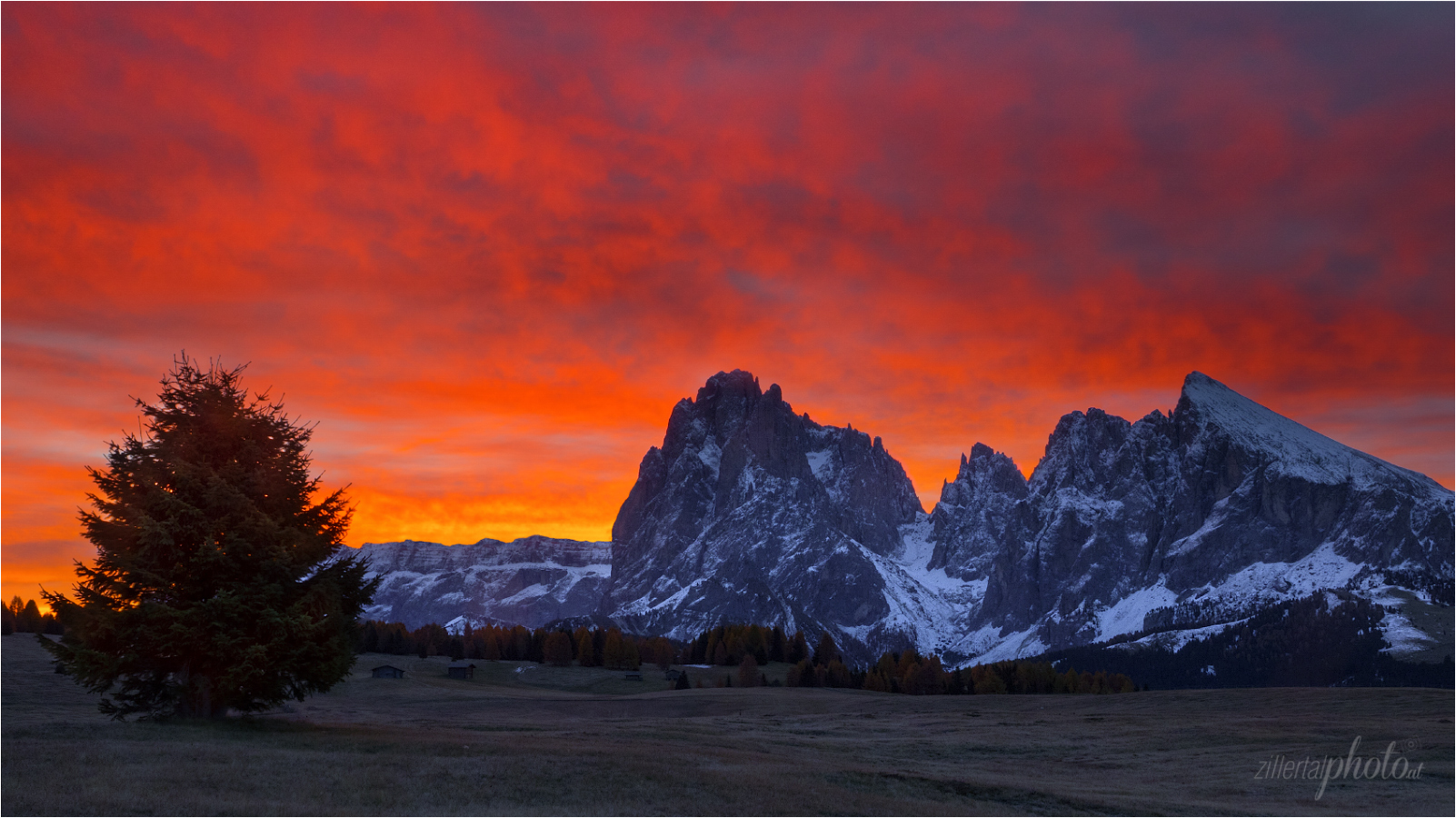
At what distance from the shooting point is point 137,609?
1462 inches

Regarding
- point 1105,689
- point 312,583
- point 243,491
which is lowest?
point 1105,689

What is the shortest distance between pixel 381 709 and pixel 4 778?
207 ft

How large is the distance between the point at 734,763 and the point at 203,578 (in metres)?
21.0

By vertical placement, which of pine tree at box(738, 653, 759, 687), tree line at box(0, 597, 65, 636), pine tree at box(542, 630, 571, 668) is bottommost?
pine tree at box(738, 653, 759, 687)

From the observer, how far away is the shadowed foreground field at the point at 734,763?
26953 mm

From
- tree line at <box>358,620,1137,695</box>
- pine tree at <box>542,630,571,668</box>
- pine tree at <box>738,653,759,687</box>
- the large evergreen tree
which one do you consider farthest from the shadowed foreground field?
pine tree at <box>542,630,571,668</box>

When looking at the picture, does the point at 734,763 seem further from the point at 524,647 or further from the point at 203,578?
the point at 524,647

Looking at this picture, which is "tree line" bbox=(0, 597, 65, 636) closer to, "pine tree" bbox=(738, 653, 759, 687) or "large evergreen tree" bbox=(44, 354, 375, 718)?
"pine tree" bbox=(738, 653, 759, 687)

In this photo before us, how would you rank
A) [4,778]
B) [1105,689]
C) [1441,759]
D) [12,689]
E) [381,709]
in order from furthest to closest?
[1105,689]
[381,709]
[12,689]
[1441,759]
[4,778]

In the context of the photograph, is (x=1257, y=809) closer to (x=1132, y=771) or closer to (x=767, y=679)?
(x=1132, y=771)

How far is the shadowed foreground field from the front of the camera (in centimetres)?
2695

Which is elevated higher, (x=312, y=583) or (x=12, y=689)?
(x=312, y=583)

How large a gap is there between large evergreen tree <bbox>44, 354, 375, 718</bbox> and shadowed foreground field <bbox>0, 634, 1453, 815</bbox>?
221cm

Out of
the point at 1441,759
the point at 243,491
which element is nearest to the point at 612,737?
the point at 243,491
